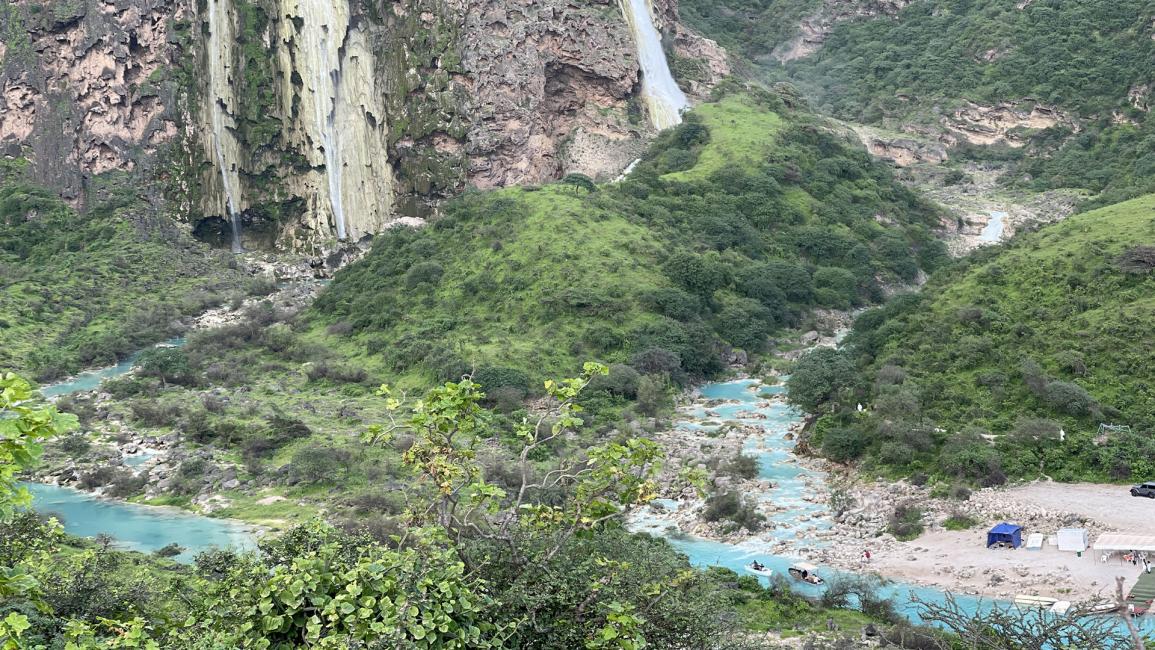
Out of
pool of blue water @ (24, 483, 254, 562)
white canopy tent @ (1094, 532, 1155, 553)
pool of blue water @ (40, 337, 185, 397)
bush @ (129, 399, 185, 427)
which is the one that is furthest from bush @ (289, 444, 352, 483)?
white canopy tent @ (1094, 532, 1155, 553)

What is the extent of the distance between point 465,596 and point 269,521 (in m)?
24.4

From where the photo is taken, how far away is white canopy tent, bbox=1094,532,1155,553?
79.7ft

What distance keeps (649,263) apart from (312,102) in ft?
112

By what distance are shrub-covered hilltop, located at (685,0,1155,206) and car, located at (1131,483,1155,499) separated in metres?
32.3

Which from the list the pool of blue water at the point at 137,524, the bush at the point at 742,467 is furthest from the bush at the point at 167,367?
the bush at the point at 742,467

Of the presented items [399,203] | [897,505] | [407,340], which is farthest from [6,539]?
[399,203]

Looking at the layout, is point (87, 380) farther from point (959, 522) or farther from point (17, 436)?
point (17, 436)

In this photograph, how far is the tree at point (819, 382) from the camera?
3722 cm

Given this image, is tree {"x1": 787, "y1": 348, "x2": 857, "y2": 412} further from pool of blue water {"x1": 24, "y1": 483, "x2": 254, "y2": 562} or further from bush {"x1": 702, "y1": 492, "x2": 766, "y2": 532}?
pool of blue water {"x1": 24, "y1": 483, "x2": 254, "y2": 562}

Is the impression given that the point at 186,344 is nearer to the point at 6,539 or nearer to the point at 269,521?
the point at 269,521

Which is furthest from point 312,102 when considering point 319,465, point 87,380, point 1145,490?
point 1145,490

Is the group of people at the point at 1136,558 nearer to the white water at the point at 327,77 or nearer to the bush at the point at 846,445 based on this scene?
the bush at the point at 846,445

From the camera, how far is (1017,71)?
82250mm

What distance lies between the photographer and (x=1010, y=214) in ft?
222
